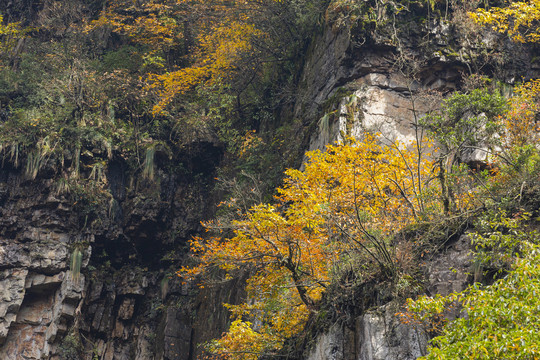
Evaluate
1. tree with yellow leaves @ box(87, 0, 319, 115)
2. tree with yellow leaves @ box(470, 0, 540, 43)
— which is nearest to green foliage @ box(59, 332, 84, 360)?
tree with yellow leaves @ box(87, 0, 319, 115)

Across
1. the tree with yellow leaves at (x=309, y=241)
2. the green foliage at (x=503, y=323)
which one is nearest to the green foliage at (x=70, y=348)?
the tree with yellow leaves at (x=309, y=241)

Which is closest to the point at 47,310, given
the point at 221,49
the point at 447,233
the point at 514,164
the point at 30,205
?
the point at 30,205

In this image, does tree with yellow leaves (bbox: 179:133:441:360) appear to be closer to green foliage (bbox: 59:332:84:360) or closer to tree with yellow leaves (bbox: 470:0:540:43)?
tree with yellow leaves (bbox: 470:0:540:43)

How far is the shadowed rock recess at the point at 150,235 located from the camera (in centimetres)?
Answer: 1745

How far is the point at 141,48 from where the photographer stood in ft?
82.6

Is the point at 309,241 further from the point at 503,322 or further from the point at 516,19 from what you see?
the point at 516,19

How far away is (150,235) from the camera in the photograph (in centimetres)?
2103

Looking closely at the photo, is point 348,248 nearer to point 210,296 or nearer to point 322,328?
point 322,328

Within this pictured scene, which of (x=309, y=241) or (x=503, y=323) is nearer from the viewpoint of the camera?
(x=503, y=323)

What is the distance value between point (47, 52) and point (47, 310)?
12061 millimetres

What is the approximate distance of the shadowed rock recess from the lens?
1745 cm

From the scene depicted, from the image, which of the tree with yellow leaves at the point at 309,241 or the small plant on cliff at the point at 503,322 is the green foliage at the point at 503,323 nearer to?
the small plant on cliff at the point at 503,322

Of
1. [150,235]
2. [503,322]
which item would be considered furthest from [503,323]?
→ [150,235]

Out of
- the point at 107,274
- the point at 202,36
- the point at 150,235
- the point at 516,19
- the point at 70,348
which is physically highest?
the point at 202,36
